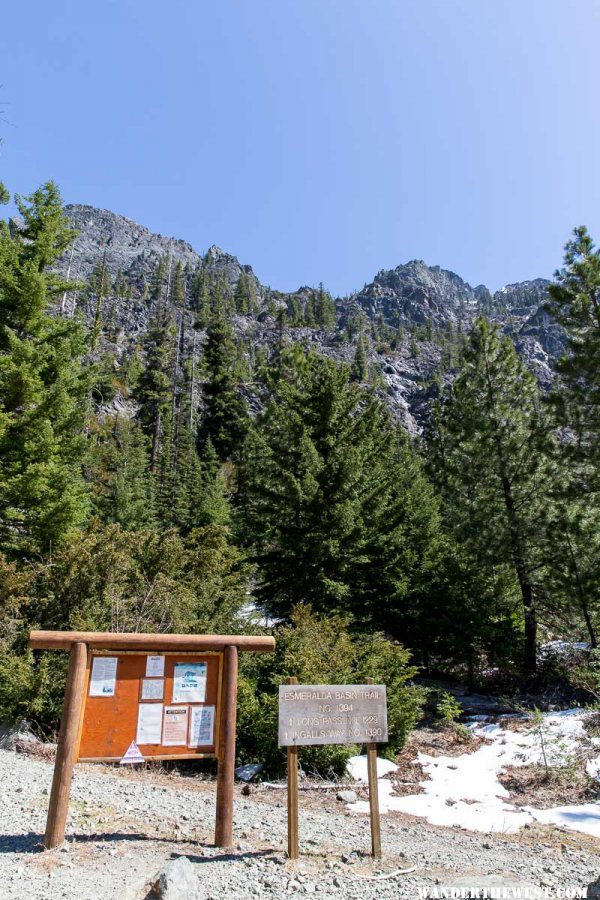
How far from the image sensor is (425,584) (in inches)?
678

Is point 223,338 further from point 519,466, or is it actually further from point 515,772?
point 515,772

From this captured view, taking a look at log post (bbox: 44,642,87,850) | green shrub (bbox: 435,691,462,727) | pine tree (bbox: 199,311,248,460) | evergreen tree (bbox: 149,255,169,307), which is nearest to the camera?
log post (bbox: 44,642,87,850)

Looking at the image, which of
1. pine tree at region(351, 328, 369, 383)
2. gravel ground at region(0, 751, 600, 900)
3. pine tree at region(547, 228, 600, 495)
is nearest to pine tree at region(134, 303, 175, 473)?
pine tree at region(351, 328, 369, 383)

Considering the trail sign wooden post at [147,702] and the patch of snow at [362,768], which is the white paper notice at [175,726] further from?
the patch of snow at [362,768]

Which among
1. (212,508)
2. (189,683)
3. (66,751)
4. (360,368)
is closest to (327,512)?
(189,683)

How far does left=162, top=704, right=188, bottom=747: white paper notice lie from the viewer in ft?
15.4

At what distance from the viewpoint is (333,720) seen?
16.1 feet

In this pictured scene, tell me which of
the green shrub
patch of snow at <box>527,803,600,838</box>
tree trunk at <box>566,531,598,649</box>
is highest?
tree trunk at <box>566,531,598,649</box>

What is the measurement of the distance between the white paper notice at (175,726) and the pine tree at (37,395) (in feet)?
27.3

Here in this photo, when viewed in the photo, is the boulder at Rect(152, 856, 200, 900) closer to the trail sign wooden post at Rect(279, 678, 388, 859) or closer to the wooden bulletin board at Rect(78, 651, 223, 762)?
the wooden bulletin board at Rect(78, 651, 223, 762)

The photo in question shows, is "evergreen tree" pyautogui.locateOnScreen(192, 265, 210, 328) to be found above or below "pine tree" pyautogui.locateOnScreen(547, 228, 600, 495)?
above

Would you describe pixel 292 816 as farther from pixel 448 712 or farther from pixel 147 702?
pixel 448 712

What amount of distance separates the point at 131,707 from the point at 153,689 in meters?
0.22

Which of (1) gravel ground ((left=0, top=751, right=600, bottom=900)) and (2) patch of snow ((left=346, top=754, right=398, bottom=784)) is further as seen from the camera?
(2) patch of snow ((left=346, top=754, right=398, bottom=784))
